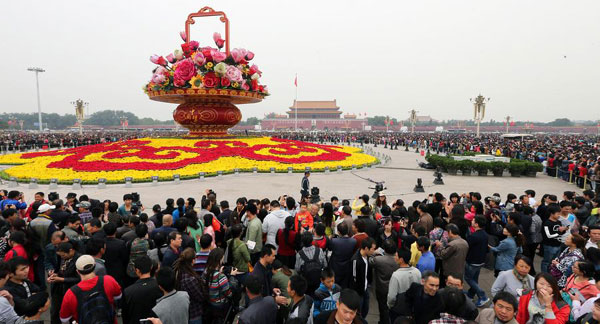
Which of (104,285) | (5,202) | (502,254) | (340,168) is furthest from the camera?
(340,168)

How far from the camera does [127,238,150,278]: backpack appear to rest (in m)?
4.62

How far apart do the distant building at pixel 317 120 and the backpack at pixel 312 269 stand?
11235cm

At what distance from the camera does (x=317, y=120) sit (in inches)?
4653

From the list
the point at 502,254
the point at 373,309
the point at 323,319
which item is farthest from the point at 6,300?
the point at 502,254

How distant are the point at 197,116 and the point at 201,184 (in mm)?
10348

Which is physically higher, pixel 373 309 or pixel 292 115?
pixel 292 115

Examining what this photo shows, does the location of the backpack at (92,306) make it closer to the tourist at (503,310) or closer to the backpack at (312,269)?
the backpack at (312,269)

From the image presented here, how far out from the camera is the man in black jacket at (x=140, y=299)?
3.41m

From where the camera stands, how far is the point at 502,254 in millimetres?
5141

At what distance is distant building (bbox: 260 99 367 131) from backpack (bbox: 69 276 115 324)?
113394mm

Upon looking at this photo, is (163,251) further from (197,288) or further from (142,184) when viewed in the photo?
(142,184)

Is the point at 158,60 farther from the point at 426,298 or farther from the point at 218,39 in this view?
the point at 426,298

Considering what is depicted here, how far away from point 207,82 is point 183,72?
170 centimetres

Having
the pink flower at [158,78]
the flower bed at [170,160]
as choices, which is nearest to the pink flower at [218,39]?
the pink flower at [158,78]
